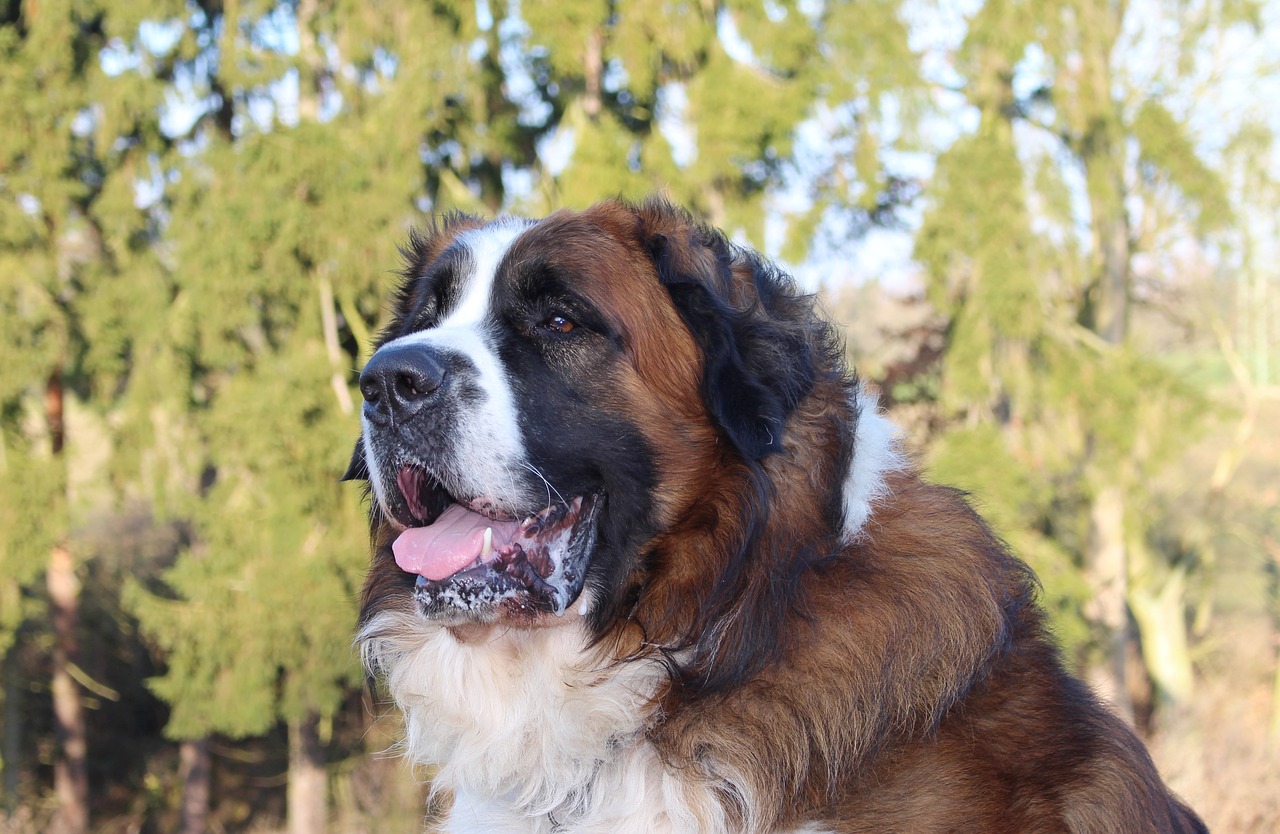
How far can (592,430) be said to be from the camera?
9.61ft

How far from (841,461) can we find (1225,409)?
515 inches

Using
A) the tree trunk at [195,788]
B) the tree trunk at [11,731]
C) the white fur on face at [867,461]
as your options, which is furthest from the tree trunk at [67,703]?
the white fur on face at [867,461]

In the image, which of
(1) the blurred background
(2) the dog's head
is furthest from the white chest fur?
(1) the blurred background

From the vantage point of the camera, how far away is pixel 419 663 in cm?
311

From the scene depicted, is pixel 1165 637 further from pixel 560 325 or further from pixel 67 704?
pixel 560 325

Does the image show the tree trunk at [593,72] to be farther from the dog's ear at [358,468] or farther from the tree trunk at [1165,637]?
the tree trunk at [1165,637]

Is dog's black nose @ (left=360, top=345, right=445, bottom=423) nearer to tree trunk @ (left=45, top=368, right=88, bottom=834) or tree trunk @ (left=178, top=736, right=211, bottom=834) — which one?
tree trunk @ (left=45, top=368, right=88, bottom=834)

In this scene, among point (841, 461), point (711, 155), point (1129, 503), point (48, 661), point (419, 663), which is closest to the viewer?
point (841, 461)

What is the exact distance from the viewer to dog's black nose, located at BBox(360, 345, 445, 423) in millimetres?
2742

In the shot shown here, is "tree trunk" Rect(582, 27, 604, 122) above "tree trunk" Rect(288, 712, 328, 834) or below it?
above

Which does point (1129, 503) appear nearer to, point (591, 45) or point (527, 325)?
point (591, 45)

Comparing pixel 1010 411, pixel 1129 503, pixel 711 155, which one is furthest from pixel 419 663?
pixel 1129 503

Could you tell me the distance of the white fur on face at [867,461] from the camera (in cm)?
288

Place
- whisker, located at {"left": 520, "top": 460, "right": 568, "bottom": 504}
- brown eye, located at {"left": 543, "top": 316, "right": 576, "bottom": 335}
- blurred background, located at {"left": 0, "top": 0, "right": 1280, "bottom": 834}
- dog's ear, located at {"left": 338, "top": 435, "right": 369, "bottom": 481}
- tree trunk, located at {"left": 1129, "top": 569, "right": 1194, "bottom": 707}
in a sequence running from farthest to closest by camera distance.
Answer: tree trunk, located at {"left": 1129, "top": 569, "right": 1194, "bottom": 707}
blurred background, located at {"left": 0, "top": 0, "right": 1280, "bottom": 834}
dog's ear, located at {"left": 338, "top": 435, "right": 369, "bottom": 481}
brown eye, located at {"left": 543, "top": 316, "right": 576, "bottom": 335}
whisker, located at {"left": 520, "top": 460, "right": 568, "bottom": 504}
